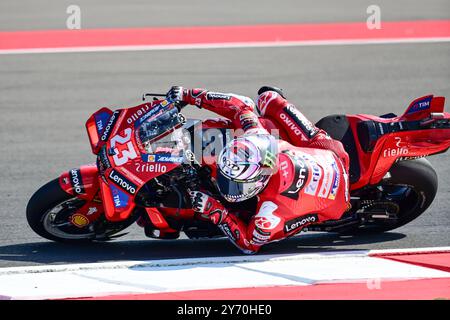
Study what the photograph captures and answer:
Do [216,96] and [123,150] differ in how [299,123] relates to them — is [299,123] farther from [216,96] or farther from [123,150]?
[123,150]

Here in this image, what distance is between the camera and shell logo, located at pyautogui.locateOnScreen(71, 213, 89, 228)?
24.0 ft

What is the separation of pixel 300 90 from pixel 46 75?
133 inches

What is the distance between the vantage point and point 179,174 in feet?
23.4

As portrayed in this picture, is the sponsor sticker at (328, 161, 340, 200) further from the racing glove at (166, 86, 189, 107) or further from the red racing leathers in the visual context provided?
the racing glove at (166, 86, 189, 107)

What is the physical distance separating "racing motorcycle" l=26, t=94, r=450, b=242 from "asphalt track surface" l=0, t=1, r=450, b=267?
9.3 inches

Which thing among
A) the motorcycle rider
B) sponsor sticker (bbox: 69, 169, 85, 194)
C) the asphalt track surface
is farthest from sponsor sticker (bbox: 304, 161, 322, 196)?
sponsor sticker (bbox: 69, 169, 85, 194)

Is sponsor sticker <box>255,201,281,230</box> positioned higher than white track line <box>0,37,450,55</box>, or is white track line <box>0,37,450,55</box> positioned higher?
white track line <box>0,37,450,55</box>

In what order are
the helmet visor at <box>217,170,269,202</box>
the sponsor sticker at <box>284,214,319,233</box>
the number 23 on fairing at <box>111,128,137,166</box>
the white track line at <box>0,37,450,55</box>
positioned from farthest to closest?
1. the white track line at <box>0,37,450,55</box>
2. the sponsor sticker at <box>284,214,319,233</box>
3. the number 23 on fairing at <box>111,128,137,166</box>
4. the helmet visor at <box>217,170,269,202</box>

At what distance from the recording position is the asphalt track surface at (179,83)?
7.80 metres

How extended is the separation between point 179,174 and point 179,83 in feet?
18.0

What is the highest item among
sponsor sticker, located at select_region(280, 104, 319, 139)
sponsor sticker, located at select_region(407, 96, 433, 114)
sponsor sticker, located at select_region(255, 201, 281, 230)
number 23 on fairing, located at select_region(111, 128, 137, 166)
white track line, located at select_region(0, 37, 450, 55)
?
white track line, located at select_region(0, 37, 450, 55)

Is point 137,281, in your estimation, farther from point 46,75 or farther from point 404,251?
point 46,75

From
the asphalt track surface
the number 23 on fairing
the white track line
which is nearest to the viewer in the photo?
the number 23 on fairing
